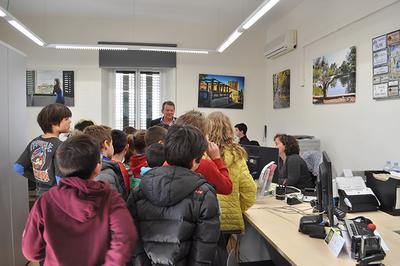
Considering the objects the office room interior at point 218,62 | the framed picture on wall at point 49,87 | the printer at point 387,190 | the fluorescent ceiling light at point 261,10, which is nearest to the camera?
the printer at point 387,190

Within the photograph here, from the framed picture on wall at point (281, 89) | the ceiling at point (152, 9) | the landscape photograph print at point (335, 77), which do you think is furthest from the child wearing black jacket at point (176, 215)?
the framed picture on wall at point (281, 89)

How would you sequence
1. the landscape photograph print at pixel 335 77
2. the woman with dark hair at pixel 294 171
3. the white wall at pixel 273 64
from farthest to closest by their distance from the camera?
the landscape photograph print at pixel 335 77
the white wall at pixel 273 64
the woman with dark hair at pixel 294 171

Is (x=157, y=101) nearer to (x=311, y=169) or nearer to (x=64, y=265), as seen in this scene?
(x=311, y=169)

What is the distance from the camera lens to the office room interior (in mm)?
3049

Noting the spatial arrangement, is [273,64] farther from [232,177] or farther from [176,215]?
[176,215]

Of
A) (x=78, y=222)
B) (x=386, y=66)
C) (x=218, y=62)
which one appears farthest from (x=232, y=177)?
(x=218, y=62)

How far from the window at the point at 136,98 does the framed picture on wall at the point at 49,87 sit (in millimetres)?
893

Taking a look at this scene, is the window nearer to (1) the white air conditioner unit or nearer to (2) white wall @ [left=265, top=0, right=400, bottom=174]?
(1) the white air conditioner unit

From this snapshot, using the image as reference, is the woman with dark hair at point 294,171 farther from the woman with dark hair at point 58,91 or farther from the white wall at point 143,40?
the woman with dark hair at point 58,91

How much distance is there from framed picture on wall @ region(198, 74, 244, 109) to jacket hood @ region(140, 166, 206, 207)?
4.79 m

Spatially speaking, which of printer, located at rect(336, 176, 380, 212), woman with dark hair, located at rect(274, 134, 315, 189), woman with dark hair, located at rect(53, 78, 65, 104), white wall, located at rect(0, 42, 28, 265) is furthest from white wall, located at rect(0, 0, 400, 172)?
white wall, located at rect(0, 42, 28, 265)

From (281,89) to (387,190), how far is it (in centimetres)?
365

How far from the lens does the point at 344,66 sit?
3.94 metres

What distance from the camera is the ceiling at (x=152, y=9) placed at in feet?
16.6
